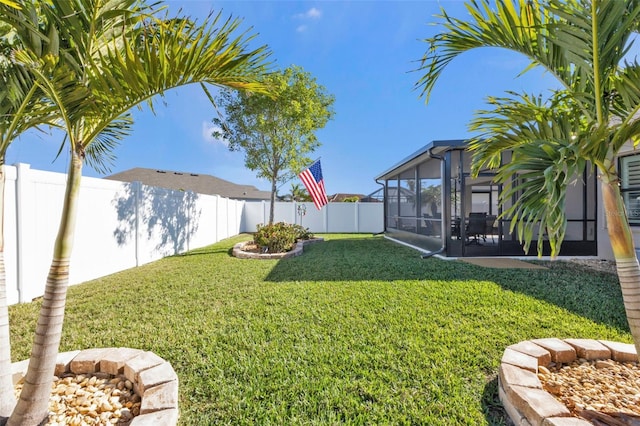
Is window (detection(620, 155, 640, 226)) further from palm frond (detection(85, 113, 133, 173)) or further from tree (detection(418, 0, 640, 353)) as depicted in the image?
palm frond (detection(85, 113, 133, 173))

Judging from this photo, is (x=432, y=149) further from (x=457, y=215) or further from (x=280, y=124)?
(x=280, y=124)

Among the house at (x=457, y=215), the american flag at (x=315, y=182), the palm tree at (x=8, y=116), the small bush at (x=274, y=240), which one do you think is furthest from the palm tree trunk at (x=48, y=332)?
the american flag at (x=315, y=182)

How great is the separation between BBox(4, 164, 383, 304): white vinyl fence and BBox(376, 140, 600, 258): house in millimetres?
7409

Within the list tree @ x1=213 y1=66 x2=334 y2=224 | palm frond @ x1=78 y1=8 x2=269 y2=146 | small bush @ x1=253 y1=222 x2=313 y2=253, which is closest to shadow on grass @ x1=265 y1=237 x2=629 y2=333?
small bush @ x1=253 y1=222 x2=313 y2=253

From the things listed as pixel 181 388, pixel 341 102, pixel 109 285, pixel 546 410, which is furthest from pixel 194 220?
pixel 546 410

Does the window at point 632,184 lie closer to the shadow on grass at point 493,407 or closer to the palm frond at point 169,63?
the shadow on grass at point 493,407

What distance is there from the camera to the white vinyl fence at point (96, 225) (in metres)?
4.02

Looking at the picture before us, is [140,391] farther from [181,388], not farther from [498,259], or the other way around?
[498,259]

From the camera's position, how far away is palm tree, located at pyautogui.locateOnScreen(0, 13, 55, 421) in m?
1.54

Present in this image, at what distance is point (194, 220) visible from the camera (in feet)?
32.6

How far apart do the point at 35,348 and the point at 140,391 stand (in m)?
0.68

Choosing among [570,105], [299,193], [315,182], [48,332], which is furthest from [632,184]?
[299,193]

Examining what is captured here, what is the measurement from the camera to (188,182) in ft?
90.1

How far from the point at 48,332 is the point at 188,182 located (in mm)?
28582
